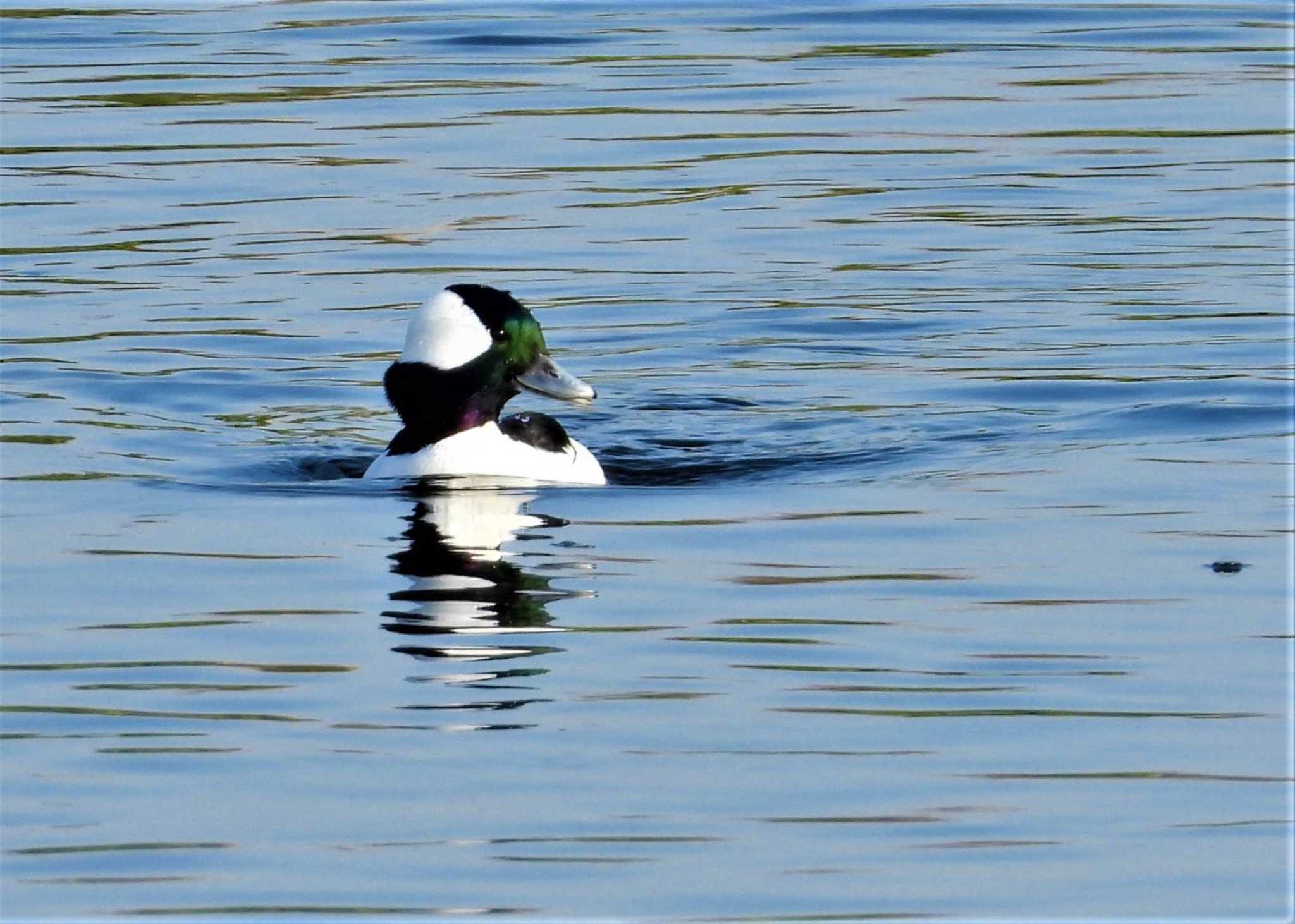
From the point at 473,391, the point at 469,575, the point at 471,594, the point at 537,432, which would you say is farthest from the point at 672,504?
the point at 471,594

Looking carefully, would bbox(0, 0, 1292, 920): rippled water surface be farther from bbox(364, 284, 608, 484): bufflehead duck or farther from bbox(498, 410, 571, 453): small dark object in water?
bbox(498, 410, 571, 453): small dark object in water

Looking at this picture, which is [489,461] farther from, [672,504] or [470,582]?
[470,582]

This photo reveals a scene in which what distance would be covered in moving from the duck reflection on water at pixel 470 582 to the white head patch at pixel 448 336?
1.72 feet

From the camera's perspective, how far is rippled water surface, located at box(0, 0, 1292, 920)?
6.44 m

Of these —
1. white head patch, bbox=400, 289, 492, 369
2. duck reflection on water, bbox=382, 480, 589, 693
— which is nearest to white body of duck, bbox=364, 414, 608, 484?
duck reflection on water, bbox=382, 480, 589, 693

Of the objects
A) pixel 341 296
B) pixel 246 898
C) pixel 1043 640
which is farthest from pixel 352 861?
pixel 341 296

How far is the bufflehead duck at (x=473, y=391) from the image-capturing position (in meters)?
10.8

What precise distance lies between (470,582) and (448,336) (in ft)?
6.29

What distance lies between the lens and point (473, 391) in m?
10.9

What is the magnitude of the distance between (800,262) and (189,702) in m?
8.57

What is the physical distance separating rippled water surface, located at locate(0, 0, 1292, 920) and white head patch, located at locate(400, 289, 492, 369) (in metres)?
0.56

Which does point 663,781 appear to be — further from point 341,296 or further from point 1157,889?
point 341,296

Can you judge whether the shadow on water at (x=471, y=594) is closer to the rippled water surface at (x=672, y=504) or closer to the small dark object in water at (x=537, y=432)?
the rippled water surface at (x=672, y=504)

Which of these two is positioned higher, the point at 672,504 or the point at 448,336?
the point at 448,336
